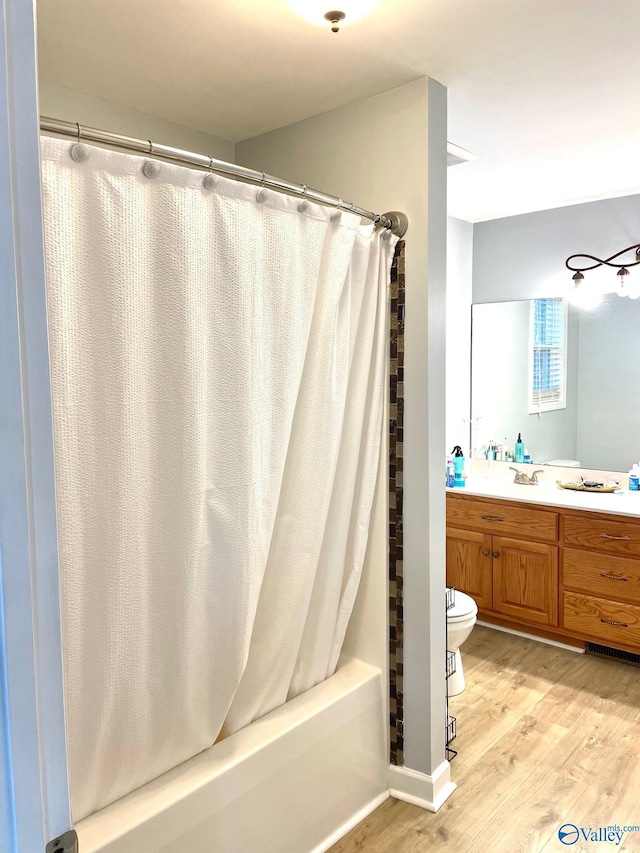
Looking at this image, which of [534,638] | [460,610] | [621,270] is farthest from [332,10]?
[534,638]

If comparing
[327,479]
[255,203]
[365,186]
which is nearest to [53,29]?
[255,203]

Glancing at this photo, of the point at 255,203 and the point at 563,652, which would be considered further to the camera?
the point at 563,652

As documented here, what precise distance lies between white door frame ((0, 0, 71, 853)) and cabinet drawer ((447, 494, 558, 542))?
3.07 meters

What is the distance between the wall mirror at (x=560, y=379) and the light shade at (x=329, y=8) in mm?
2533

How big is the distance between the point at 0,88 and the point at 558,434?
3.70m

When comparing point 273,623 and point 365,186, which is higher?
point 365,186

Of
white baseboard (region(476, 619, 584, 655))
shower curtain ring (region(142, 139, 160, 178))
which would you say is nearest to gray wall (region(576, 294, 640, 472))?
white baseboard (region(476, 619, 584, 655))

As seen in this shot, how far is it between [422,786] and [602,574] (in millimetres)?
1487

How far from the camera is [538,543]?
3.43m

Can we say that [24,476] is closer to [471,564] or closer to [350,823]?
[350,823]

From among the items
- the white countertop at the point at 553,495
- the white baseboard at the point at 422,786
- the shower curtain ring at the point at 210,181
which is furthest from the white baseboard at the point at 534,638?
the shower curtain ring at the point at 210,181

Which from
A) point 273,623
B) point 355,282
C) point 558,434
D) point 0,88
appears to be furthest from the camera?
point 558,434

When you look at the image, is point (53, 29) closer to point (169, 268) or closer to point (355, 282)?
point (169, 268)

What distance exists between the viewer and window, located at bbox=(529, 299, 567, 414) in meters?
3.87
